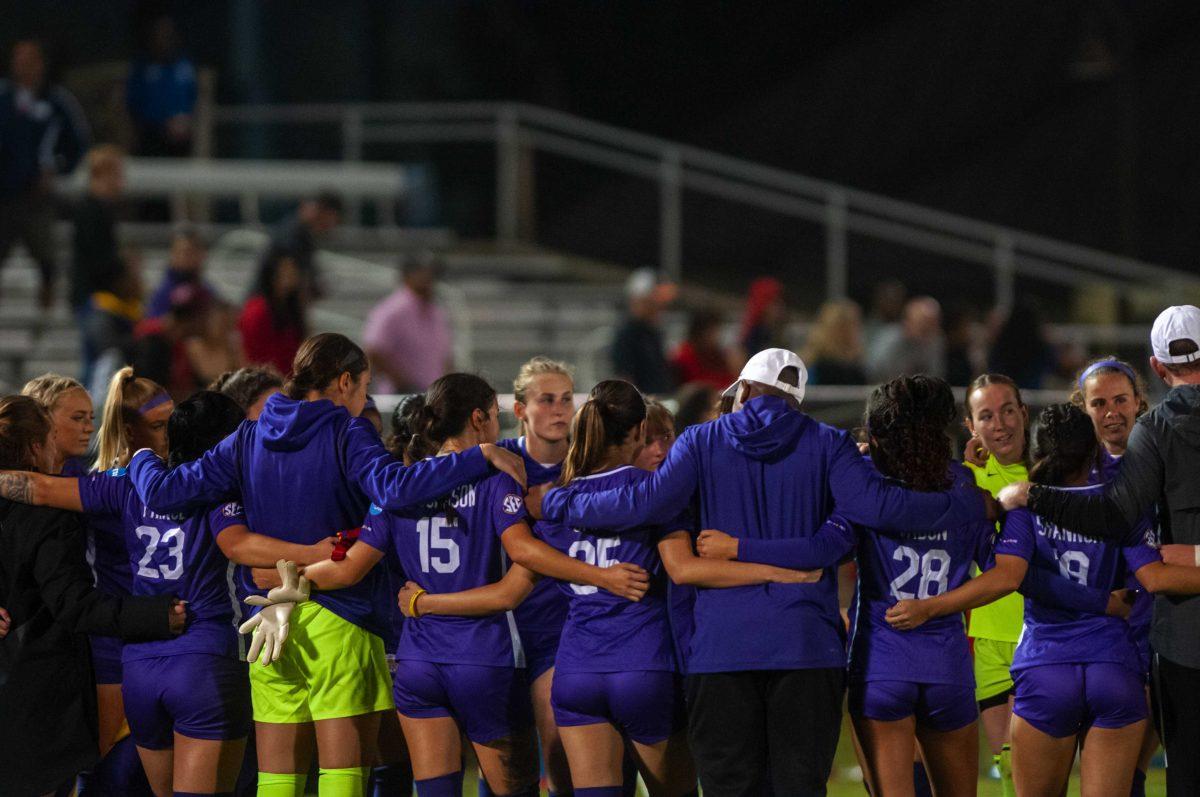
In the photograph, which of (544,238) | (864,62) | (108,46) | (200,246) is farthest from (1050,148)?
(200,246)

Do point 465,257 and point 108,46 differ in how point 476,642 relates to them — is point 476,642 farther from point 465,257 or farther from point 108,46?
point 108,46

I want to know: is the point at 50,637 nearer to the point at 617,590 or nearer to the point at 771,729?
the point at 617,590

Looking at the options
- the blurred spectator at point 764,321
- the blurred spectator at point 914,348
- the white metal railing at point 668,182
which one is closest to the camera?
the blurred spectator at point 914,348

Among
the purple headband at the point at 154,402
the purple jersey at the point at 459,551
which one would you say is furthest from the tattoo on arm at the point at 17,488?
the purple jersey at the point at 459,551

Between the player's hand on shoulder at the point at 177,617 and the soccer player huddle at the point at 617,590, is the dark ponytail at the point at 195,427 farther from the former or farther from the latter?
the player's hand on shoulder at the point at 177,617

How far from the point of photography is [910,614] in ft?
18.9

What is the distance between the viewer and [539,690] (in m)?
6.26

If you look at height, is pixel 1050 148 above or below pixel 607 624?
above

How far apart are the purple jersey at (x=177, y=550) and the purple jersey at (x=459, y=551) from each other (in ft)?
1.87

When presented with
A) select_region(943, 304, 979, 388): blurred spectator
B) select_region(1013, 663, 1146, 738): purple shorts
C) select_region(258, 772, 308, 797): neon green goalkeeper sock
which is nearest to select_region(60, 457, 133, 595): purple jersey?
select_region(258, 772, 308, 797): neon green goalkeeper sock

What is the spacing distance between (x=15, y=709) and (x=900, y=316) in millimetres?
10249

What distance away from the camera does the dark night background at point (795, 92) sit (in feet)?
63.8

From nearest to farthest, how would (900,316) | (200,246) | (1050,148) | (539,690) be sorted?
(539,690)
(200,246)
(900,316)
(1050,148)

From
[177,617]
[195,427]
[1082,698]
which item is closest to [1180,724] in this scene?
[1082,698]
